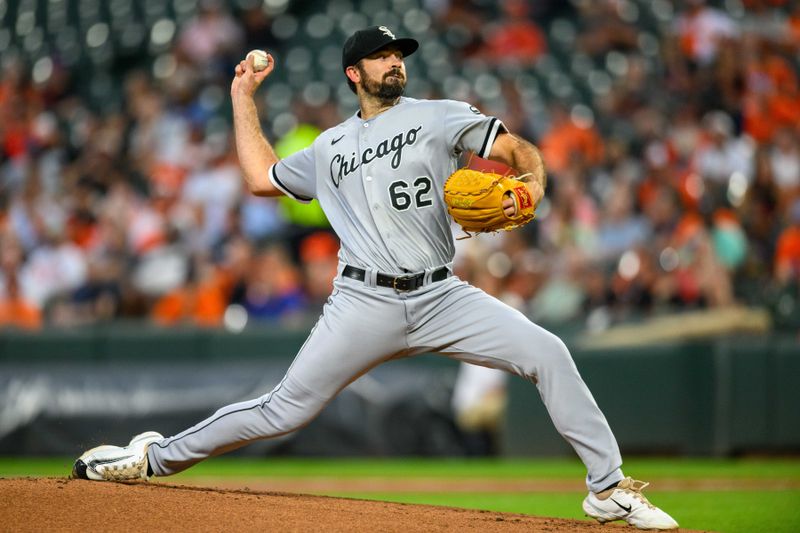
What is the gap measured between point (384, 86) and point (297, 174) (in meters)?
0.56

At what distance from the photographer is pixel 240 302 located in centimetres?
1162

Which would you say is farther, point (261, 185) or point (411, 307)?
point (261, 185)

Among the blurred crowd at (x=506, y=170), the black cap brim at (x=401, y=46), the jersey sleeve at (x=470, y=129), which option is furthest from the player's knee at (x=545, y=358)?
the blurred crowd at (x=506, y=170)

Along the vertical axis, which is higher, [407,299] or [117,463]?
[407,299]

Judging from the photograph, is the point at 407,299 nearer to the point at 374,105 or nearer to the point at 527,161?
the point at 527,161

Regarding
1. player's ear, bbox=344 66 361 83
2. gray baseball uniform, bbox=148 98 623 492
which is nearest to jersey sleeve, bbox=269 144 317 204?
gray baseball uniform, bbox=148 98 623 492

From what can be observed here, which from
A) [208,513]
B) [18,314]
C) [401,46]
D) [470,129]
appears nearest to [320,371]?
[208,513]

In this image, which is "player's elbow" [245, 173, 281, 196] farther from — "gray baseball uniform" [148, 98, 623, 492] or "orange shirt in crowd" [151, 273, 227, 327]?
"orange shirt in crowd" [151, 273, 227, 327]

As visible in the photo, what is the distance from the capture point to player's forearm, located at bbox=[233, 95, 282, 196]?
531 centimetres

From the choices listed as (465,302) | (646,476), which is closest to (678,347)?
(646,476)

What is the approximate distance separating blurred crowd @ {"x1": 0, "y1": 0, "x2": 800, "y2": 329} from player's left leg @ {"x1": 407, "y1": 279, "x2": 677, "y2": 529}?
533 centimetres

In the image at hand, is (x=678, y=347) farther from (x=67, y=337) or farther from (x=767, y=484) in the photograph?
(x=67, y=337)

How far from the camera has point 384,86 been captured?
16.5ft

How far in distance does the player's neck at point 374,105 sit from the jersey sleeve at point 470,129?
290 millimetres
